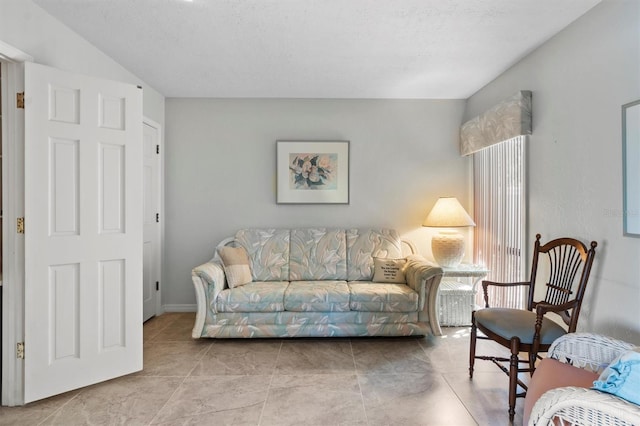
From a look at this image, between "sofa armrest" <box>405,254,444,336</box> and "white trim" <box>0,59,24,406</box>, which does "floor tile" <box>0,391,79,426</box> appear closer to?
"white trim" <box>0,59,24,406</box>

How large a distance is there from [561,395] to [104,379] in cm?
272

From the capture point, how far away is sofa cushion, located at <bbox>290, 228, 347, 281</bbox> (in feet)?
11.8

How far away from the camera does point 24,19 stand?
2098mm

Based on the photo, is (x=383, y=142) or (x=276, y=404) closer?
(x=276, y=404)

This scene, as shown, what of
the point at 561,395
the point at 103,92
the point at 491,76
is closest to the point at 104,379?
the point at 103,92

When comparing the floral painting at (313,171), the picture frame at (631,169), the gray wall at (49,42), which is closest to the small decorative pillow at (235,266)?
the floral painting at (313,171)

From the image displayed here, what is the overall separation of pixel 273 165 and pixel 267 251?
1047mm

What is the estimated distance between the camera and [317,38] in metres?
2.52

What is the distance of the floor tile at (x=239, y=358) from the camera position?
2559mm

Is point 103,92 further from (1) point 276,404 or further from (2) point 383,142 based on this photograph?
(2) point 383,142

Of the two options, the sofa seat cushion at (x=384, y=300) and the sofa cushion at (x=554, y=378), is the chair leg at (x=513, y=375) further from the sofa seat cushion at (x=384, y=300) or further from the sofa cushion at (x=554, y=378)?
the sofa seat cushion at (x=384, y=300)

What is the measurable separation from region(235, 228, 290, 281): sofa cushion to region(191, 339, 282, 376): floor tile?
0.70 meters

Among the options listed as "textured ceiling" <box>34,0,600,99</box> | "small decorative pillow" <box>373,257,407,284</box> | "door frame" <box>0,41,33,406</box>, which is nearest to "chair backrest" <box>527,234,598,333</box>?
"small decorative pillow" <box>373,257,407,284</box>

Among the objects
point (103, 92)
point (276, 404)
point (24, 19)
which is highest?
point (24, 19)
